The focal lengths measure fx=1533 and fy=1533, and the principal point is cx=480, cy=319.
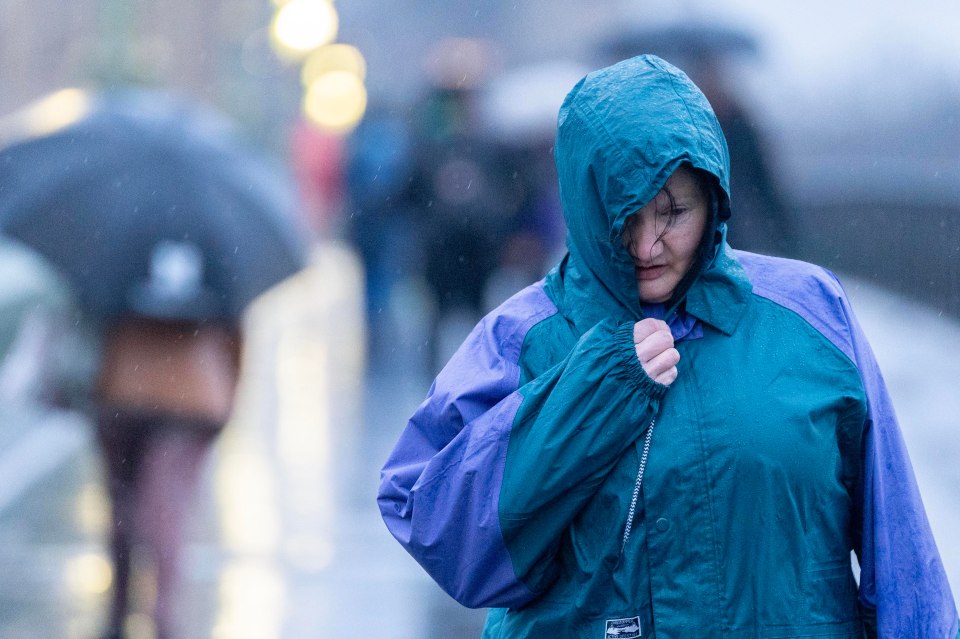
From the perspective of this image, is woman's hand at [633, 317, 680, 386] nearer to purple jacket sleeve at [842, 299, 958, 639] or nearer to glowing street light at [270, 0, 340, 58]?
purple jacket sleeve at [842, 299, 958, 639]

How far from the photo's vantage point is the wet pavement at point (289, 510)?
642 centimetres

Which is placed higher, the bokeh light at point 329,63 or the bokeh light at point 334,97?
the bokeh light at point 329,63

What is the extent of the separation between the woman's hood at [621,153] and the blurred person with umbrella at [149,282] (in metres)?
2.94

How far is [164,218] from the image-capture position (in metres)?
5.56

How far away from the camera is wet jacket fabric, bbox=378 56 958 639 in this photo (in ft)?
8.77

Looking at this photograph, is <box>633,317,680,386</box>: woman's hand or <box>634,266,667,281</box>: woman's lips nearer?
<box>633,317,680,386</box>: woman's hand

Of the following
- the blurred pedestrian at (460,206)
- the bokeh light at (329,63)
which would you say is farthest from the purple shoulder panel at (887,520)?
the bokeh light at (329,63)

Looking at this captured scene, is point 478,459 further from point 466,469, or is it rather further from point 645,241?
point 645,241

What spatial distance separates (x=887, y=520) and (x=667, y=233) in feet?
2.12

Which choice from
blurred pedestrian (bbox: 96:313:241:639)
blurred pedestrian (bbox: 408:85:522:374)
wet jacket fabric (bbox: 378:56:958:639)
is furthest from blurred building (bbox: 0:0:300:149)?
wet jacket fabric (bbox: 378:56:958:639)

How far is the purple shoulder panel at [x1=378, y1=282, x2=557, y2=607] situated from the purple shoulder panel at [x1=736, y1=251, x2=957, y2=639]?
0.50m

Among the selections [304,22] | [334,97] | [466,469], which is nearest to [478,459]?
[466,469]

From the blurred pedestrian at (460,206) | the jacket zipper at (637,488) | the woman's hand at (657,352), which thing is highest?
the woman's hand at (657,352)

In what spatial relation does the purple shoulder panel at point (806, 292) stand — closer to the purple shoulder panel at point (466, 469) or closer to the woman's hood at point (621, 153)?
the woman's hood at point (621, 153)
